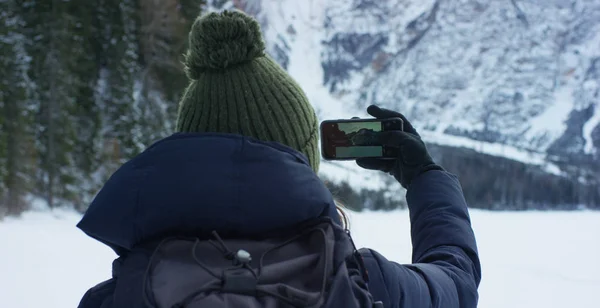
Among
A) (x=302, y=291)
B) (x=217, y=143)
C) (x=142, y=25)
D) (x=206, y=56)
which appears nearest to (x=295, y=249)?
(x=302, y=291)

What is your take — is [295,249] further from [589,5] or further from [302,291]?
[589,5]

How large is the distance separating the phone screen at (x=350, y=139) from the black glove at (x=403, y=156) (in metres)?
0.02

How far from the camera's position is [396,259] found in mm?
9492

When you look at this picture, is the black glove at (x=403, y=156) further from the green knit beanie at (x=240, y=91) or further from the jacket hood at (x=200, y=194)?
the jacket hood at (x=200, y=194)

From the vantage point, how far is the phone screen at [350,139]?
1604 millimetres

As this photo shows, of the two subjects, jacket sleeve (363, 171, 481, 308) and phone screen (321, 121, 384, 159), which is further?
phone screen (321, 121, 384, 159)

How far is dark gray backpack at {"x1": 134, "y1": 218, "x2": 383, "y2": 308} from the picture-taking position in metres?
0.85

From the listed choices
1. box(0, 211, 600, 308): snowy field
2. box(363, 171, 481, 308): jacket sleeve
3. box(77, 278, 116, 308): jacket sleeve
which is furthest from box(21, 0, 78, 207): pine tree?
box(77, 278, 116, 308): jacket sleeve

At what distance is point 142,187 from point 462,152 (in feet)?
166

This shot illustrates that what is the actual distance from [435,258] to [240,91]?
1.94 feet

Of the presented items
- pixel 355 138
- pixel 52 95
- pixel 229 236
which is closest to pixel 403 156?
pixel 355 138

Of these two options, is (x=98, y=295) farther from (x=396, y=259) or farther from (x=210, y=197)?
(x=396, y=259)

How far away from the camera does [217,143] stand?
94cm

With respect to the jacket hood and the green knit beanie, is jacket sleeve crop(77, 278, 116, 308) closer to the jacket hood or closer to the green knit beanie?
the jacket hood
